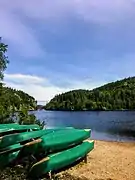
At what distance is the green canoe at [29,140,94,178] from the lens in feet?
33.6

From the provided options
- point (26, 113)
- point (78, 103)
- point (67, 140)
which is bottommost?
point (67, 140)

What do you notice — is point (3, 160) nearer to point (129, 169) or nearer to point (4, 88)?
point (129, 169)

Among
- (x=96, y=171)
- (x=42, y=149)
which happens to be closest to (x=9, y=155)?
(x=42, y=149)

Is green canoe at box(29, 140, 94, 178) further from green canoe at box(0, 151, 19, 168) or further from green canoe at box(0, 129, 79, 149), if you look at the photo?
green canoe at box(0, 129, 79, 149)

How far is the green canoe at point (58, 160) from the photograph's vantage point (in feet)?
33.6

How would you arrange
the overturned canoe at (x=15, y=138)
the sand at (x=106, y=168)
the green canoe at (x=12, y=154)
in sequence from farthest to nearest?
1. the sand at (x=106, y=168)
2. the overturned canoe at (x=15, y=138)
3. the green canoe at (x=12, y=154)

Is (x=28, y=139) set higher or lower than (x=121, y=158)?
higher

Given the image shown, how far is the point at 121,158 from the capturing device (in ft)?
49.1

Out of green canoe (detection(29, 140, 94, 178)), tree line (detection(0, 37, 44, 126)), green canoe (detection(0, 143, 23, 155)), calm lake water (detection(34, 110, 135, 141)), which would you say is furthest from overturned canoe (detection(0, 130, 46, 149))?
calm lake water (detection(34, 110, 135, 141))

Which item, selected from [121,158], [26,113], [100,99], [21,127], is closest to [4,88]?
[26,113]

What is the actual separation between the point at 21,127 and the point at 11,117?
9.06 m

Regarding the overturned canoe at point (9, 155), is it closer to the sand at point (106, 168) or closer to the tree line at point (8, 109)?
the sand at point (106, 168)

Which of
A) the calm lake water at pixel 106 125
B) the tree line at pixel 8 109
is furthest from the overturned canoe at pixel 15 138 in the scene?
the calm lake water at pixel 106 125

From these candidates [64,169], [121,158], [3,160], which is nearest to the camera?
[3,160]
